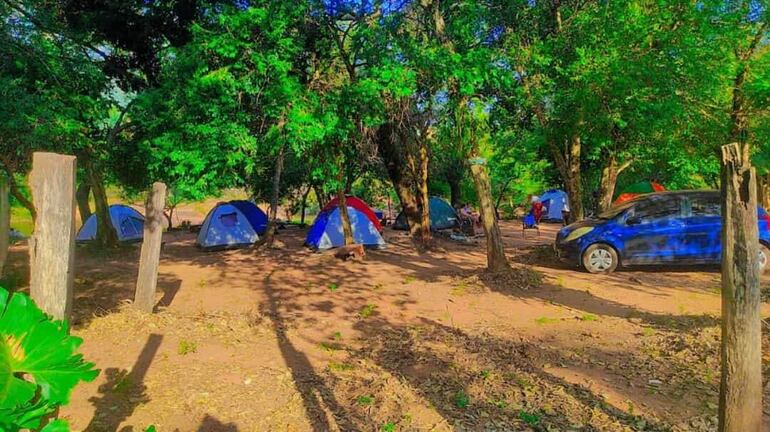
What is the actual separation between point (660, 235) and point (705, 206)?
3.22ft

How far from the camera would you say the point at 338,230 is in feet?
47.2

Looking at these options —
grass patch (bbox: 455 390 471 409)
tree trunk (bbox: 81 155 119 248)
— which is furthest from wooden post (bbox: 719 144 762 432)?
tree trunk (bbox: 81 155 119 248)

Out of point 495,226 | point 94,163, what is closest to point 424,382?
point 495,226

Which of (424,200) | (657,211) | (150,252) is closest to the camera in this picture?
(150,252)

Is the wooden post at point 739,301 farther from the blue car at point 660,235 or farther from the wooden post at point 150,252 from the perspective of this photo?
the blue car at point 660,235

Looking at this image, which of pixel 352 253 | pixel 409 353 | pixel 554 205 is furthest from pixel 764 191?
pixel 409 353

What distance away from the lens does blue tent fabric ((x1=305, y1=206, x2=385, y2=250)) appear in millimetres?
14258

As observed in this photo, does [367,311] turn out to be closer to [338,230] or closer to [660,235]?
[660,235]

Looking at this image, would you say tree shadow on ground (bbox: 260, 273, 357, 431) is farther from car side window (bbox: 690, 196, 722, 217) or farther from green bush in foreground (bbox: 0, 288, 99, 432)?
car side window (bbox: 690, 196, 722, 217)

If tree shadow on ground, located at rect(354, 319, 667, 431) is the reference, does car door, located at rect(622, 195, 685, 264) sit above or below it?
above

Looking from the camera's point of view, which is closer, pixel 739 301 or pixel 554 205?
pixel 739 301

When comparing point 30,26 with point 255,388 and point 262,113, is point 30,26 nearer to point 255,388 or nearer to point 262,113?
point 262,113

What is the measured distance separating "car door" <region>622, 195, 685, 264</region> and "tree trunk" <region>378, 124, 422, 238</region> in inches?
246

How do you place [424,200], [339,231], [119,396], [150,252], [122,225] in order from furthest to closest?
[122,225] < [424,200] < [339,231] < [150,252] < [119,396]
